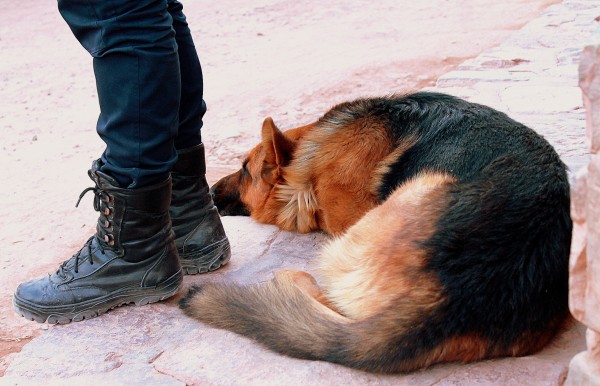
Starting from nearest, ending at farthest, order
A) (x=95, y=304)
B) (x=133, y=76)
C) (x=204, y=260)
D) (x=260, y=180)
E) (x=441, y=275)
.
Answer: (x=441, y=275)
(x=133, y=76)
(x=95, y=304)
(x=204, y=260)
(x=260, y=180)

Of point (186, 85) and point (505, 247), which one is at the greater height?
point (186, 85)

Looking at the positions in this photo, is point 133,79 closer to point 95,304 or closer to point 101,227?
point 101,227

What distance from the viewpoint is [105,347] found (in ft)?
8.64

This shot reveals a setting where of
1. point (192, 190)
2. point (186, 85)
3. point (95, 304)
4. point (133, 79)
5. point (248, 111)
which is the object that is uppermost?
point (133, 79)

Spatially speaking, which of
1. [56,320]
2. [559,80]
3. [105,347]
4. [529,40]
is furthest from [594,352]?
[529,40]

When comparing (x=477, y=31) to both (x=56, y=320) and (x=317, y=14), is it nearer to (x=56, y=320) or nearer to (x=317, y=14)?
(x=317, y=14)

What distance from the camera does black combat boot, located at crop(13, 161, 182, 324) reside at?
9.18 ft

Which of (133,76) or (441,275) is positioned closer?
(441,275)

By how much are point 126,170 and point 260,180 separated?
126cm

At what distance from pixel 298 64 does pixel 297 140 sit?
4.01m

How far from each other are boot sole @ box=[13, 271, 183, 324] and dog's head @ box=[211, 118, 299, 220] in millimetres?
981

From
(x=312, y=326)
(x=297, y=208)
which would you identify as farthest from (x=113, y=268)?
(x=297, y=208)

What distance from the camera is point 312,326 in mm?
2367

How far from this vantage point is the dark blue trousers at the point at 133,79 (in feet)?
8.40
